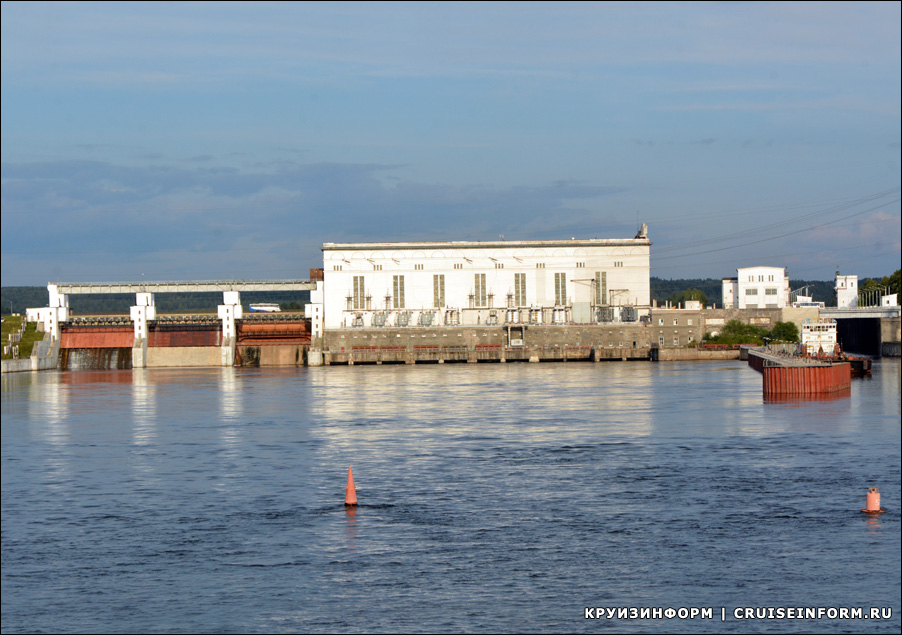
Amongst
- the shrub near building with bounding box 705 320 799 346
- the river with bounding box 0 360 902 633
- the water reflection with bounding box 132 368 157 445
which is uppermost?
the shrub near building with bounding box 705 320 799 346

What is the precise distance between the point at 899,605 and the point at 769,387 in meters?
45.1

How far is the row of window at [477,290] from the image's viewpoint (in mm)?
124750

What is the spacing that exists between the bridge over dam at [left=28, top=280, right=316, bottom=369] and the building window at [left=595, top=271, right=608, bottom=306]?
35411 millimetres

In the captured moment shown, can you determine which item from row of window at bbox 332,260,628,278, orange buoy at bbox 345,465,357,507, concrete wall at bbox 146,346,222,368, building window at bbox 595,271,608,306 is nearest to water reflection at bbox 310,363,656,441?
orange buoy at bbox 345,465,357,507

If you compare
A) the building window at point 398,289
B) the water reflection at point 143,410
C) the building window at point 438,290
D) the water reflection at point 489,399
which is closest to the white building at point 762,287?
the water reflection at point 489,399

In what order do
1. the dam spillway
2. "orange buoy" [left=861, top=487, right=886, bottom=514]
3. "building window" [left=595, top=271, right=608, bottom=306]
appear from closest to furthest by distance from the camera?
"orange buoy" [left=861, top=487, right=886, bottom=514] < the dam spillway < "building window" [left=595, top=271, right=608, bottom=306]

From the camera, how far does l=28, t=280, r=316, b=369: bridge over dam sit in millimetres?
119062

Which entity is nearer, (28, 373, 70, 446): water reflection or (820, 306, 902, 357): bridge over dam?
(28, 373, 70, 446): water reflection

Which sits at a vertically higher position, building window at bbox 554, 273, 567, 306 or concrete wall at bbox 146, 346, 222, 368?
building window at bbox 554, 273, 567, 306

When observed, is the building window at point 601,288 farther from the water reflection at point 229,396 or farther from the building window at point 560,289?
the water reflection at point 229,396

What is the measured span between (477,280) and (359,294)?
1451 cm

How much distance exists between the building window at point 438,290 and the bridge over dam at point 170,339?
1585 centimetres

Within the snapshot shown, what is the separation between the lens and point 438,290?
Result: 124938mm

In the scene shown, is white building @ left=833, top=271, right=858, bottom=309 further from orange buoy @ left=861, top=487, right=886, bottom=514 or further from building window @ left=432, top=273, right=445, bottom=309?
orange buoy @ left=861, top=487, right=886, bottom=514
